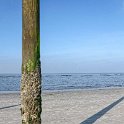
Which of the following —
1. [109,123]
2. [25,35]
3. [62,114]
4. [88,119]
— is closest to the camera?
[25,35]

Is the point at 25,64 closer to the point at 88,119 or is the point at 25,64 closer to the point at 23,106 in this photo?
the point at 23,106

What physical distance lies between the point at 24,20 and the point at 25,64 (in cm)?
77

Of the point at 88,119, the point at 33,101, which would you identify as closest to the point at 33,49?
the point at 33,101

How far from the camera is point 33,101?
19.2 feet

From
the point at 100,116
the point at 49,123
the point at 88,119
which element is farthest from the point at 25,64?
the point at 100,116

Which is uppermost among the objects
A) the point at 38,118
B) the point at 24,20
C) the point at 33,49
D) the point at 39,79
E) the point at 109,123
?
the point at 24,20

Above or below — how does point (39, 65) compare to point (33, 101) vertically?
above

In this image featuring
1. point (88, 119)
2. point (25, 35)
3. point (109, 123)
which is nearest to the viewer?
point (25, 35)

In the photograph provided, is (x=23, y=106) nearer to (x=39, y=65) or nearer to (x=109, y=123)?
(x=39, y=65)

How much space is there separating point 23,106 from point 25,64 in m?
0.74

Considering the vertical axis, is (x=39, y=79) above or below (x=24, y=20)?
below

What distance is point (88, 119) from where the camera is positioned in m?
13.5

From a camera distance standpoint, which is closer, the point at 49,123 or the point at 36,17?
the point at 36,17

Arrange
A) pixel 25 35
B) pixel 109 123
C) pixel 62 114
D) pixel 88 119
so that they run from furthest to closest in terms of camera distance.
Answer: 1. pixel 62 114
2. pixel 88 119
3. pixel 109 123
4. pixel 25 35
